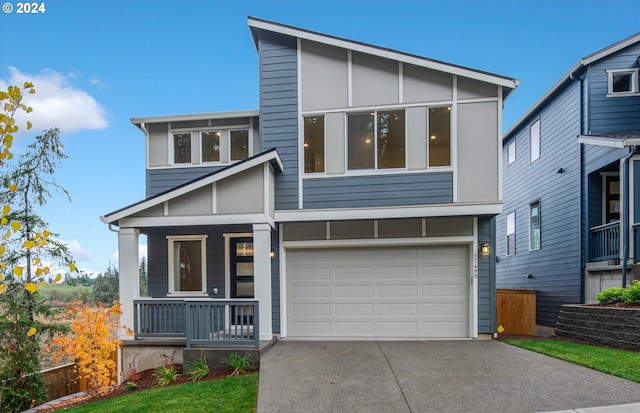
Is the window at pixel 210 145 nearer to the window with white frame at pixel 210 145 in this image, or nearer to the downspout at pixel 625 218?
the window with white frame at pixel 210 145

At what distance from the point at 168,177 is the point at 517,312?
394 inches

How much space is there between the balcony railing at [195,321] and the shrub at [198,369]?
0.31m

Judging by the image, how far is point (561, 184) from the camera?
431 inches

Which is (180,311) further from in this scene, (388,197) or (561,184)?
(561,184)

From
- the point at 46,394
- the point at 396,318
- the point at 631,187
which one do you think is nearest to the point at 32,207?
the point at 46,394

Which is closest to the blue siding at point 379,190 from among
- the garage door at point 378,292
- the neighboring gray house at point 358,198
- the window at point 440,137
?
the neighboring gray house at point 358,198

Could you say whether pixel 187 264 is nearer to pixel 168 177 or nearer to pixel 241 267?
pixel 241 267

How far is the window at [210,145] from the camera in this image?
9523mm

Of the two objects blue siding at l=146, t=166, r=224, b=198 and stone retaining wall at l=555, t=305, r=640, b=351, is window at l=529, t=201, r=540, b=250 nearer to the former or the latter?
stone retaining wall at l=555, t=305, r=640, b=351

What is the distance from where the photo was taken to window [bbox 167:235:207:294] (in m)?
9.13

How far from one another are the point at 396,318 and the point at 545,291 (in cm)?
638

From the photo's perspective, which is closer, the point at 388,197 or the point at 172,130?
the point at 388,197

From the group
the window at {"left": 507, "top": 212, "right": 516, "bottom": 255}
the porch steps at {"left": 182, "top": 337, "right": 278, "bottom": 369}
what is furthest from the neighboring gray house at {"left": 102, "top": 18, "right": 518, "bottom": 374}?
the window at {"left": 507, "top": 212, "right": 516, "bottom": 255}

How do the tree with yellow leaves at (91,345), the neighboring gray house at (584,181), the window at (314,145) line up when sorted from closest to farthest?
the tree with yellow leaves at (91,345), the window at (314,145), the neighboring gray house at (584,181)
